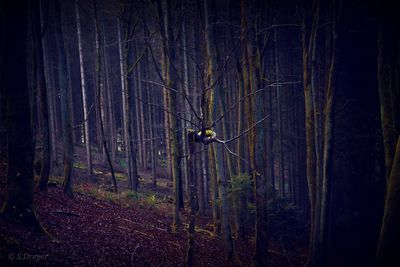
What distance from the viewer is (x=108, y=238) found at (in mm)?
9102

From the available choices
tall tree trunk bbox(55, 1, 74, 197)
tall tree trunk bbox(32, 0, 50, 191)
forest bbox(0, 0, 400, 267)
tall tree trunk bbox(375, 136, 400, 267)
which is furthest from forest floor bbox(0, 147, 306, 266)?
tall tree trunk bbox(375, 136, 400, 267)

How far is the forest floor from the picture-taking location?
6668 mm

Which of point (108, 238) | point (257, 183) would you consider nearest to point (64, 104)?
point (108, 238)

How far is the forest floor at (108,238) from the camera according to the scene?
6.67 m

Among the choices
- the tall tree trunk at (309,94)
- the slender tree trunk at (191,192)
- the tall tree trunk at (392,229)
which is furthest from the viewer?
the tall tree trunk at (309,94)

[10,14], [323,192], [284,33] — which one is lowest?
[323,192]

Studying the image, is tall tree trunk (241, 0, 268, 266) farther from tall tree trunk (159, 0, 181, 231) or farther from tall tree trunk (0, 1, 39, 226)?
tall tree trunk (0, 1, 39, 226)

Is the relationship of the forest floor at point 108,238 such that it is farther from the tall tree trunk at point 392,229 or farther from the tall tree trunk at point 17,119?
the tall tree trunk at point 392,229

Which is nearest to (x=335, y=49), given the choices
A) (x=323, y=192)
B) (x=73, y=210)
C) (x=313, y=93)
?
(x=313, y=93)

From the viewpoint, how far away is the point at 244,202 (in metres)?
13.8

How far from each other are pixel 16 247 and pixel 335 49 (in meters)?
11.0

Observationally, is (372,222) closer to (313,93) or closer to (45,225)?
(313,93)

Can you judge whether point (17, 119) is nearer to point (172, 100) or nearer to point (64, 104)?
point (64, 104)

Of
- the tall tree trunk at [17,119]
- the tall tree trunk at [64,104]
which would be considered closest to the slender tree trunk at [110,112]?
the tall tree trunk at [64,104]
